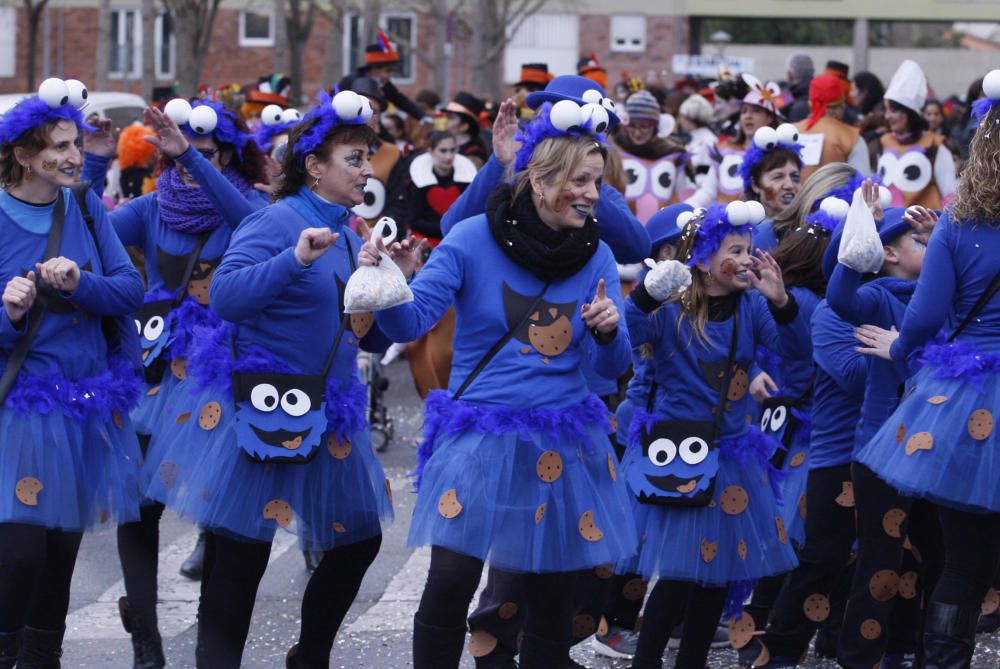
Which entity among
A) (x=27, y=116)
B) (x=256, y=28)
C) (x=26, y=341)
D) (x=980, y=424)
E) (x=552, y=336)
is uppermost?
(x=256, y=28)

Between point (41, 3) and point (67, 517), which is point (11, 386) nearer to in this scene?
point (67, 517)

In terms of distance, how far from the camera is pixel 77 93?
5438 mm

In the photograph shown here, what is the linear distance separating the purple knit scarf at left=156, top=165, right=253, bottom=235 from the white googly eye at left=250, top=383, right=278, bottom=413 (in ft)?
4.47

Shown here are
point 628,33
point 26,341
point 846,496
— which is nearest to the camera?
point 26,341

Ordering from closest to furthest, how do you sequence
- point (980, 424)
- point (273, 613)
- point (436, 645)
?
point (436, 645) < point (980, 424) < point (273, 613)

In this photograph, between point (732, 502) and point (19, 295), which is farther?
point (732, 502)

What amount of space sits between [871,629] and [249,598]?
2.22 m

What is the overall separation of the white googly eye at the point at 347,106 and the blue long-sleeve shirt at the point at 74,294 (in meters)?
0.91

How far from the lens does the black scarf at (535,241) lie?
5008mm

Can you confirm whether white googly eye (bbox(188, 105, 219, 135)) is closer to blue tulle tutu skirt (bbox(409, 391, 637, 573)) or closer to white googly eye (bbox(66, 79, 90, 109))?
white googly eye (bbox(66, 79, 90, 109))

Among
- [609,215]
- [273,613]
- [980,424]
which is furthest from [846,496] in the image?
[273,613]

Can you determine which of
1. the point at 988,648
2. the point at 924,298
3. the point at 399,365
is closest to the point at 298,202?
the point at 924,298

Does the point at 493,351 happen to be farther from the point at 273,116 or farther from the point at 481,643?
the point at 273,116

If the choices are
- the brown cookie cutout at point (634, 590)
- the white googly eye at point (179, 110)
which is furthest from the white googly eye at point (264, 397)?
the brown cookie cutout at point (634, 590)
